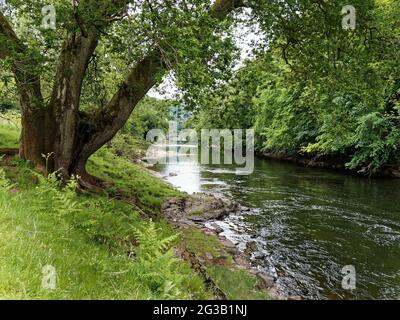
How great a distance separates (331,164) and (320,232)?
2495 centimetres

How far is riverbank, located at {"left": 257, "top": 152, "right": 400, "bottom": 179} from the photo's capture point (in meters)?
31.4

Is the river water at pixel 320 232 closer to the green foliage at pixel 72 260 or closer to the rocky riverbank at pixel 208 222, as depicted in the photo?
the rocky riverbank at pixel 208 222

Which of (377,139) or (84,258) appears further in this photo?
(377,139)

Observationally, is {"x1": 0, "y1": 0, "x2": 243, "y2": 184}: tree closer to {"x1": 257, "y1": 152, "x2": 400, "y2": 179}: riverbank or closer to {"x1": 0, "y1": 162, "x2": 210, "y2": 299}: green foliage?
{"x1": 0, "y1": 162, "x2": 210, "y2": 299}: green foliage

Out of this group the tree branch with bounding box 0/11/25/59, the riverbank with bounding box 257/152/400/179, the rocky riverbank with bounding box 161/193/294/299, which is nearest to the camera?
the tree branch with bounding box 0/11/25/59

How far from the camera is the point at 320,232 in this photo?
15016mm

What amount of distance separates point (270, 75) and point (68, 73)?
766 centimetres

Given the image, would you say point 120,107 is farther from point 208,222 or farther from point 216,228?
point 208,222

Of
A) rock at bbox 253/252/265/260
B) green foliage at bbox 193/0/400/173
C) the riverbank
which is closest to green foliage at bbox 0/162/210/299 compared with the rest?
rock at bbox 253/252/265/260

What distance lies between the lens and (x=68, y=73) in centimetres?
1112

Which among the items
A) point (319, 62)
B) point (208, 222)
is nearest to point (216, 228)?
point (208, 222)

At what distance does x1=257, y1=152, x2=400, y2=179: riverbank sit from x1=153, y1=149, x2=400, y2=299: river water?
4.03 meters

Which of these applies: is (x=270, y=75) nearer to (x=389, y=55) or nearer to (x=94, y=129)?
(x=389, y=55)

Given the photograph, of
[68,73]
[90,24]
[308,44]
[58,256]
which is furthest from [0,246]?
[308,44]
